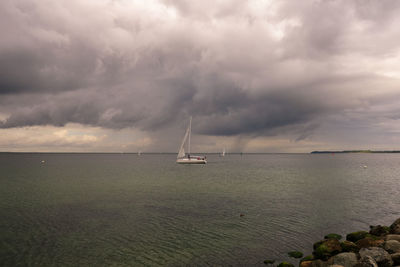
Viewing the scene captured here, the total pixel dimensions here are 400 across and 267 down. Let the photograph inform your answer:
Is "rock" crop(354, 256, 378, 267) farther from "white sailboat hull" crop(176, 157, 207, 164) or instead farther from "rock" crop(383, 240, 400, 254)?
"white sailboat hull" crop(176, 157, 207, 164)

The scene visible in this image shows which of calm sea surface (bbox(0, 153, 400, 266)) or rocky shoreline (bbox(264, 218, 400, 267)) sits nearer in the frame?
rocky shoreline (bbox(264, 218, 400, 267))

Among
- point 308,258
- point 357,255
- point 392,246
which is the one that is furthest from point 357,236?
point 308,258

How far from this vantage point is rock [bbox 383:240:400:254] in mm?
20244

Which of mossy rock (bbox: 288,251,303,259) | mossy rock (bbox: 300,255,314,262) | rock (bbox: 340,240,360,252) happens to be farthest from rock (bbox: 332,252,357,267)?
mossy rock (bbox: 288,251,303,259)

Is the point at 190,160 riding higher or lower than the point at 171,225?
higher

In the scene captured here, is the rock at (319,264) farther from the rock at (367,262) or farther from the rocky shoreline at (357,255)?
the rock at (367,262)

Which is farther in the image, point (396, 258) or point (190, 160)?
point (190, 160)

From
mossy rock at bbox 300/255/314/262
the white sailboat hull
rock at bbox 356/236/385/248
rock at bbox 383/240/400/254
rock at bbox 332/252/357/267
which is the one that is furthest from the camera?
the white sailboat hull

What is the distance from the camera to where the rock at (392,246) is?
20.2 metres

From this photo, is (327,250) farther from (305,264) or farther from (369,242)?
(369,242)

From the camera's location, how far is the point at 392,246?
2055cm

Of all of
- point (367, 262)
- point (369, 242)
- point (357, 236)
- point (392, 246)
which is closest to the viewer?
point (367, 262)

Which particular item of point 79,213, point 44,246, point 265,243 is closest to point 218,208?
point 265,243

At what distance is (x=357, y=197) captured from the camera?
173 feet
